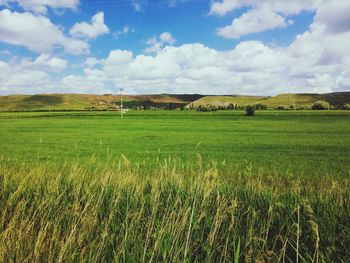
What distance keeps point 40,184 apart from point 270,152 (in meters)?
19.5

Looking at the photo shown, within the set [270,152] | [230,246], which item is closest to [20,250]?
[230,246]

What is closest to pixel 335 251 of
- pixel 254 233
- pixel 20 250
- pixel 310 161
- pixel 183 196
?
pixel 254 233

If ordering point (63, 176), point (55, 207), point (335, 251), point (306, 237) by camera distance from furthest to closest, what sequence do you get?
point (63, 176)
point (55, 207)
point (306, 237)
point (335, 251)

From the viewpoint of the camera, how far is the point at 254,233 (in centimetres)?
562

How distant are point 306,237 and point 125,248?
2.76m

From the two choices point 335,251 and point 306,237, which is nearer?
point 335,251

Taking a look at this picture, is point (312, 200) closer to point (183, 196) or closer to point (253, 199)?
point (253, 199)

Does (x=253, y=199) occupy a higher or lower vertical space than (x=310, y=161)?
higher

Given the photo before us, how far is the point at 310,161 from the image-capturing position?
19969mm

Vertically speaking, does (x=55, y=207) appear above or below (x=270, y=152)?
above

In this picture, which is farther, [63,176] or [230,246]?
[63,176]

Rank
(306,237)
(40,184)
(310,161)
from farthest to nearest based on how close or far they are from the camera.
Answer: (310,161) → (40,184) → (306,237)

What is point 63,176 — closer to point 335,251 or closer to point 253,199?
point 253,199

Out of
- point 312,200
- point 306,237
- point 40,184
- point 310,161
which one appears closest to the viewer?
point 306,237
